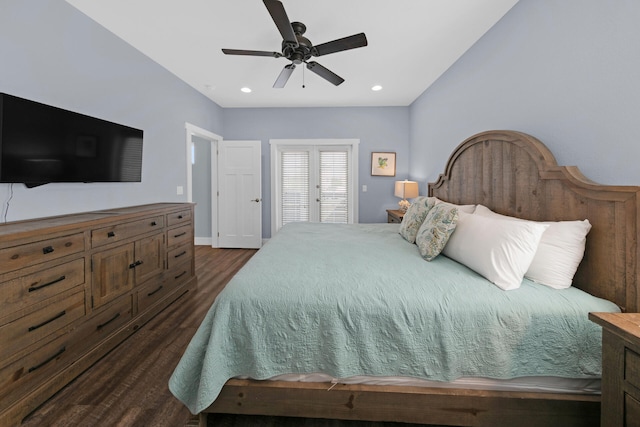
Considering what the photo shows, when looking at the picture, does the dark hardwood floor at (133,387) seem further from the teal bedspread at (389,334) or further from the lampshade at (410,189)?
the lampshade at (410,189)

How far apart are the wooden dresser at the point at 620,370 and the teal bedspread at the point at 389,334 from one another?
0.62 feet

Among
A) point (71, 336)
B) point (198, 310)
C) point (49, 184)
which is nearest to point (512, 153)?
point (198, 310)

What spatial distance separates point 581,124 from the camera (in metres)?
1.59

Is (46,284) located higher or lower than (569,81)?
lower

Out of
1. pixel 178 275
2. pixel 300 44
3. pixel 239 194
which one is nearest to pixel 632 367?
pixel 300 44

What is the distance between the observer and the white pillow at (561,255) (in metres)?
1.44

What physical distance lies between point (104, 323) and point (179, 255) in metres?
1.06

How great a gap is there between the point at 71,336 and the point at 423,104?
4745 millimetres

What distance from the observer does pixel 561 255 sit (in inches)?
57.1

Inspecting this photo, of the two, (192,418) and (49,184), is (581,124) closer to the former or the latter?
(192,418)

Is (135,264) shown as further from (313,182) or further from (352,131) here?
(352,131)

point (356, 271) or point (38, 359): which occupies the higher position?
point (356, 271)

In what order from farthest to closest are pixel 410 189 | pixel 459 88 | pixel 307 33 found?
1. pixel 410 189
2. pixel 459 88
3. pixel 307 33

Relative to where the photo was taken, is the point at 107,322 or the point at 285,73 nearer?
the point at 107,322
